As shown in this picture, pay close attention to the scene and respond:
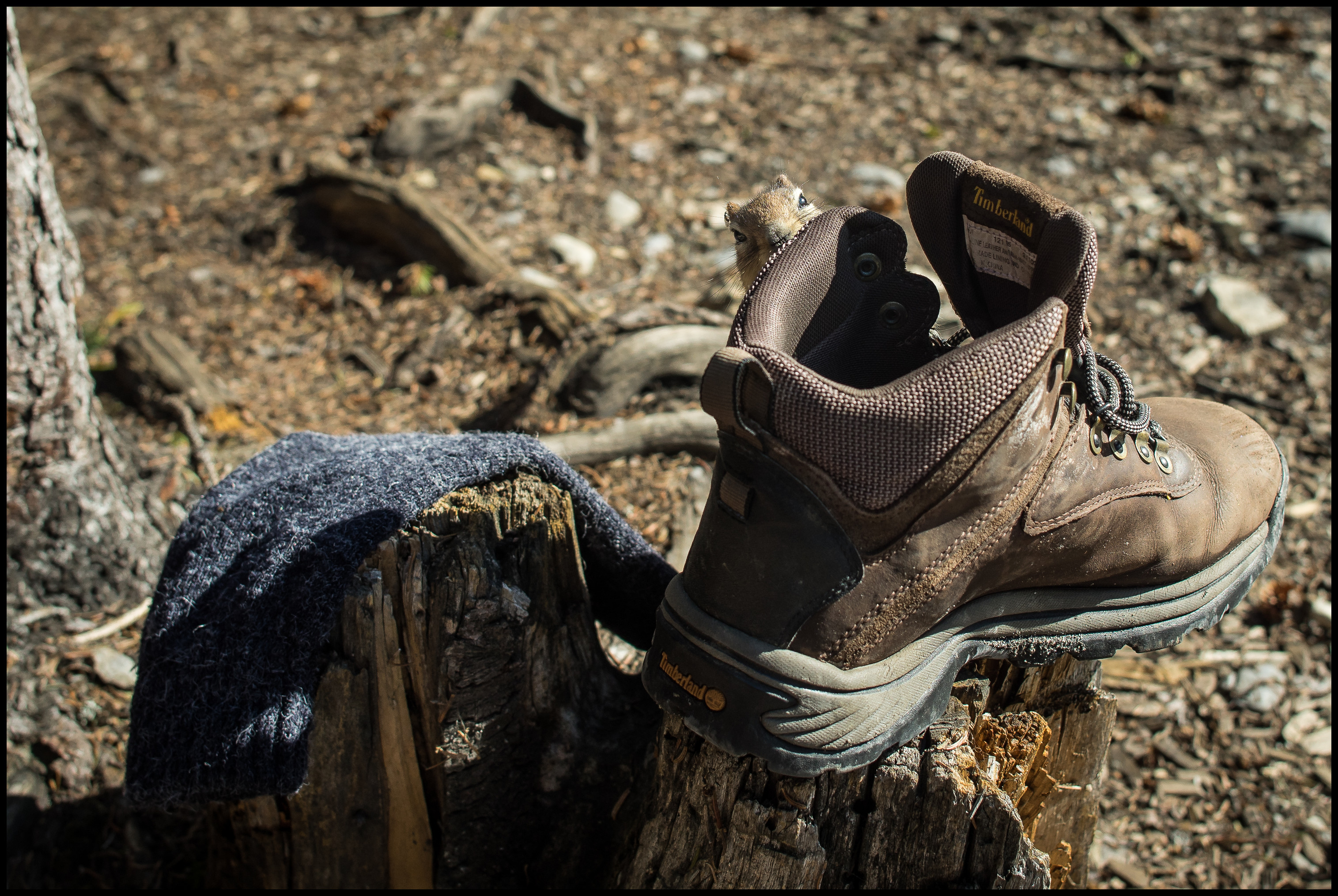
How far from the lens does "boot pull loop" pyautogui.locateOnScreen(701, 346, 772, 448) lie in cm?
137

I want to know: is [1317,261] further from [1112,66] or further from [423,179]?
[423,179]

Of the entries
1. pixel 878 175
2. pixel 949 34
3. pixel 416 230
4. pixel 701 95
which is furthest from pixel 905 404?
pixel 949 34

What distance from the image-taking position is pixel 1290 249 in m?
4.27

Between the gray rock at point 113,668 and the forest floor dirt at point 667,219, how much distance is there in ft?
0.10

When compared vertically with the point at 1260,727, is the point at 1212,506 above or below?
above

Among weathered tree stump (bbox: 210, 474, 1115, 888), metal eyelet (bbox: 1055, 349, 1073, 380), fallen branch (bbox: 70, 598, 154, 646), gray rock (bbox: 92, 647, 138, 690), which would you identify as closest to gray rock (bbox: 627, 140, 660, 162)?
fallen branch (bbox: 70, 598, 154, 646)

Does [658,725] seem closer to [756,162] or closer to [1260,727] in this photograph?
[1260,727]

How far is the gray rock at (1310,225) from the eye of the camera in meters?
4.27

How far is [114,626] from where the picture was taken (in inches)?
105

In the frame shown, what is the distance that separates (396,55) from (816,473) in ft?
17.7

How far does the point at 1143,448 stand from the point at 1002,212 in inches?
21.6

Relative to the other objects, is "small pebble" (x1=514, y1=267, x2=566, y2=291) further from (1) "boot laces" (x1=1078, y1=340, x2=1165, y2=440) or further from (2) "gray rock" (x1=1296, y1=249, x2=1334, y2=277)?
(2) "gray rock" (x1=1296, y1=249, x2=1334, y2=277)

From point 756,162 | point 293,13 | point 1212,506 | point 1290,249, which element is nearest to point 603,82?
point 756,162

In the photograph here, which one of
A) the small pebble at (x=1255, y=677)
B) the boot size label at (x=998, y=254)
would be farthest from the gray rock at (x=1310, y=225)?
the boot size label at (x=998, y=254)
